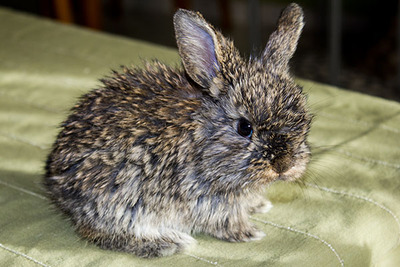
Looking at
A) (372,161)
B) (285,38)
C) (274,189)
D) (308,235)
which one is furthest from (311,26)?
(308,235)

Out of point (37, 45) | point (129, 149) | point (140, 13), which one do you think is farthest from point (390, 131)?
point (140, 13)

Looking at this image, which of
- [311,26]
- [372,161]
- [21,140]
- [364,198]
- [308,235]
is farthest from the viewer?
[311,26]

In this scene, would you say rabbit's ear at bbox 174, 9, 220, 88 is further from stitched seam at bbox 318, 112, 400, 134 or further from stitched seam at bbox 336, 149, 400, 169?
stitched seam at bbox 318, 112, 400, 134

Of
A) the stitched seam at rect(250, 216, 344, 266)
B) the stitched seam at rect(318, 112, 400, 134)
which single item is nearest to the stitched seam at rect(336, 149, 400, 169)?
the stitched seam at rect(318, 112, 400, 134)

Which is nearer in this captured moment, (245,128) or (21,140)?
Result: (245,128)

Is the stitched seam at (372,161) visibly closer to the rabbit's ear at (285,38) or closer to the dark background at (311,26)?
the rabbit's ear at (285,38)

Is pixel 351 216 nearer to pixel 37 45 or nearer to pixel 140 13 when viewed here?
pixel 37 45

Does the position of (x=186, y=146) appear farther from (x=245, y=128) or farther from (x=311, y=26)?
(x=311, y=26)

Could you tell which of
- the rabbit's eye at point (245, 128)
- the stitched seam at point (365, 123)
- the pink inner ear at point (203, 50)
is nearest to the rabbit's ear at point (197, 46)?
the pink inner ear at point (203, 50)
